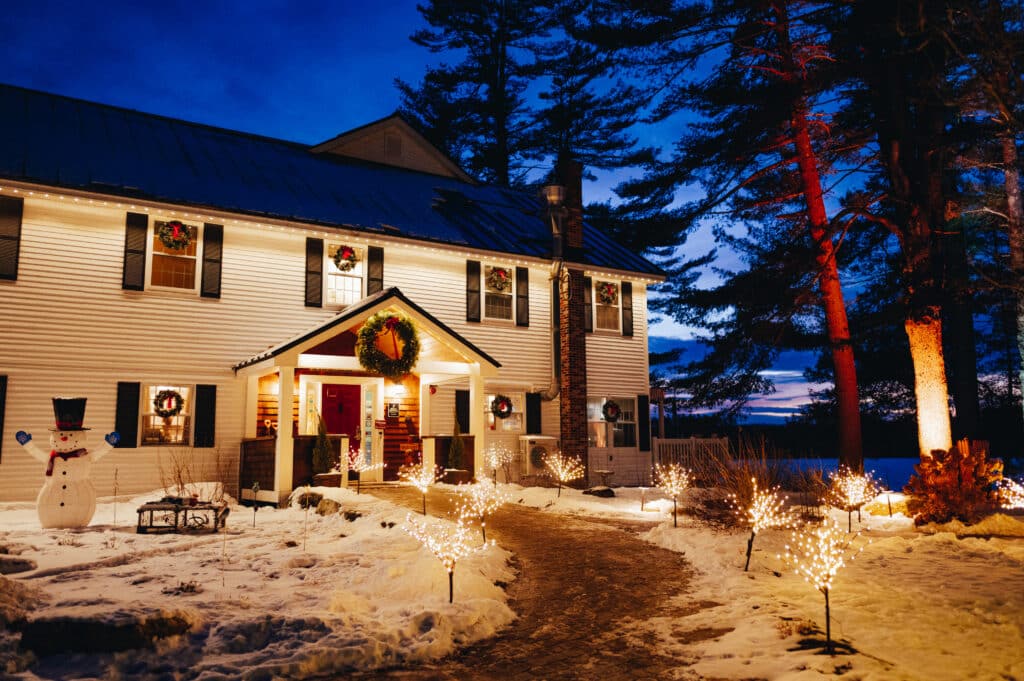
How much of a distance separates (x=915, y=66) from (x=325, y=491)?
1236 cm

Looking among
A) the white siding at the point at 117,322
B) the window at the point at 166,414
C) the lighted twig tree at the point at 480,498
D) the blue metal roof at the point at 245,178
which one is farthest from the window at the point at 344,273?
the lighted twig tree at the point at 480,498

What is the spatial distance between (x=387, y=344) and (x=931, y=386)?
9.63 metres

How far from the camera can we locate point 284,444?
1262 cm

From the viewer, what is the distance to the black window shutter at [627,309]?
64.7ft

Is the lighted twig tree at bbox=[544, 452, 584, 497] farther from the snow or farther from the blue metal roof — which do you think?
the snow

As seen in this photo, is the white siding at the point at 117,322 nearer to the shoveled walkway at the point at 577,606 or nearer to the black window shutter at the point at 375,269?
the black window shutter at the point at 375,269

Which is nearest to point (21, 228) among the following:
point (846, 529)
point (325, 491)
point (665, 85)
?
point (325, 491)

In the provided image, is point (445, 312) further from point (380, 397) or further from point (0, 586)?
point (0, 586)

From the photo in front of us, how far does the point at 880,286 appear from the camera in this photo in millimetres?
24266

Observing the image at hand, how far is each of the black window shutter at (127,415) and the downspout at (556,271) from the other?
29.9ft

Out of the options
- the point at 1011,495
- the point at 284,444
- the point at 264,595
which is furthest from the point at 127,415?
the point at 1011,495

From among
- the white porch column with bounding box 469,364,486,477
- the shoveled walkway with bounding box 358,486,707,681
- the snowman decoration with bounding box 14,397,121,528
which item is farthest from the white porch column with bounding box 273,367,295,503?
the white porch column with bounding box 469,364,486,477

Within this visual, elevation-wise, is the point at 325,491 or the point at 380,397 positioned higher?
the point at 380,397

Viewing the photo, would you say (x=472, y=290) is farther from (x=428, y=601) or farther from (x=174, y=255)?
(x=428, y=601)
